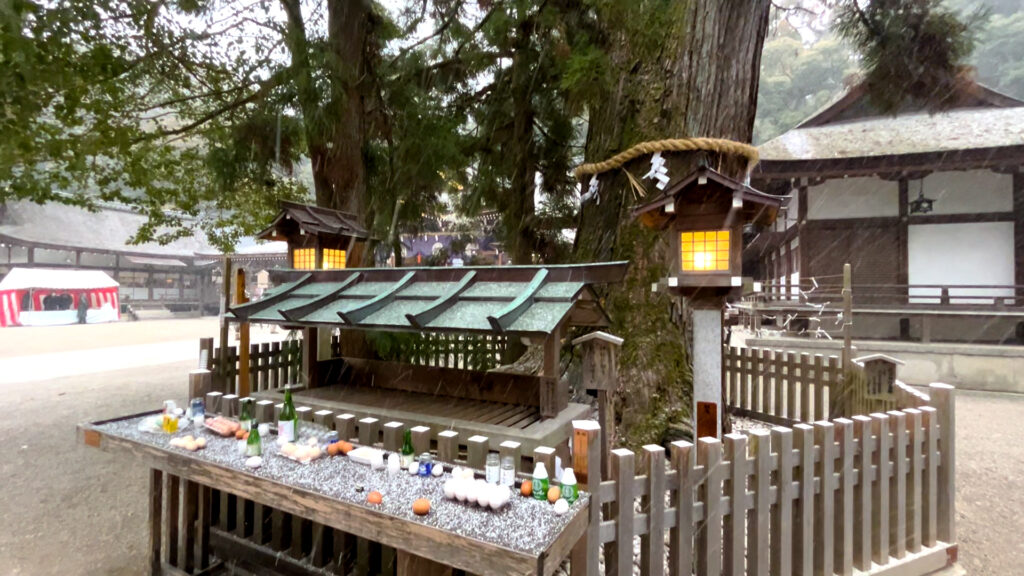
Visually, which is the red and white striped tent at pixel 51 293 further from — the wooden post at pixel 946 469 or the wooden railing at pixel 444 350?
the wooden post at pixel 946 469

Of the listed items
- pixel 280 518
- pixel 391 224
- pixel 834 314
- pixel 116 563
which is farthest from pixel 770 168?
pixel 116 563

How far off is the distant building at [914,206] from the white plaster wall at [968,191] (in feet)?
0.07

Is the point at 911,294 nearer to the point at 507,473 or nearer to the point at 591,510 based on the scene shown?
the point at 591,510

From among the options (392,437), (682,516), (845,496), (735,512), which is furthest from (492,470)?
(845,496)

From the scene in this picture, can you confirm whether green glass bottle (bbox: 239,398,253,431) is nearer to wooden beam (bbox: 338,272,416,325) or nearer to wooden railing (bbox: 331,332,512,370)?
wooden beam (bbox: 338,272,416,325)

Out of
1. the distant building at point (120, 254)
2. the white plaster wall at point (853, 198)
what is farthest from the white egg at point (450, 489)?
the distant building at point (120, 254)

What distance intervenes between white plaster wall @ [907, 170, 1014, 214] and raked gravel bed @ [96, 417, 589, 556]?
13.7m

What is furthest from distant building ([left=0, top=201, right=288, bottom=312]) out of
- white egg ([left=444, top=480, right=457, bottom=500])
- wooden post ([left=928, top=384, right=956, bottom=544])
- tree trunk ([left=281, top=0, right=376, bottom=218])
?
wooden post ([left=928, top=384, right=956, bottom=544])

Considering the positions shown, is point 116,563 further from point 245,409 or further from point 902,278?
point 902,278

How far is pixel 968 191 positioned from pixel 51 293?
37.7 meters

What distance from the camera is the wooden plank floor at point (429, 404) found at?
12.5ft

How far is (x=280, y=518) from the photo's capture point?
3.10m

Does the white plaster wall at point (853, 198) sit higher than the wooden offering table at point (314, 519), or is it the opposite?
the white plaster wall at point (853, 198)

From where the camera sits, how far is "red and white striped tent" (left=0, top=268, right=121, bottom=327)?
917 inches
